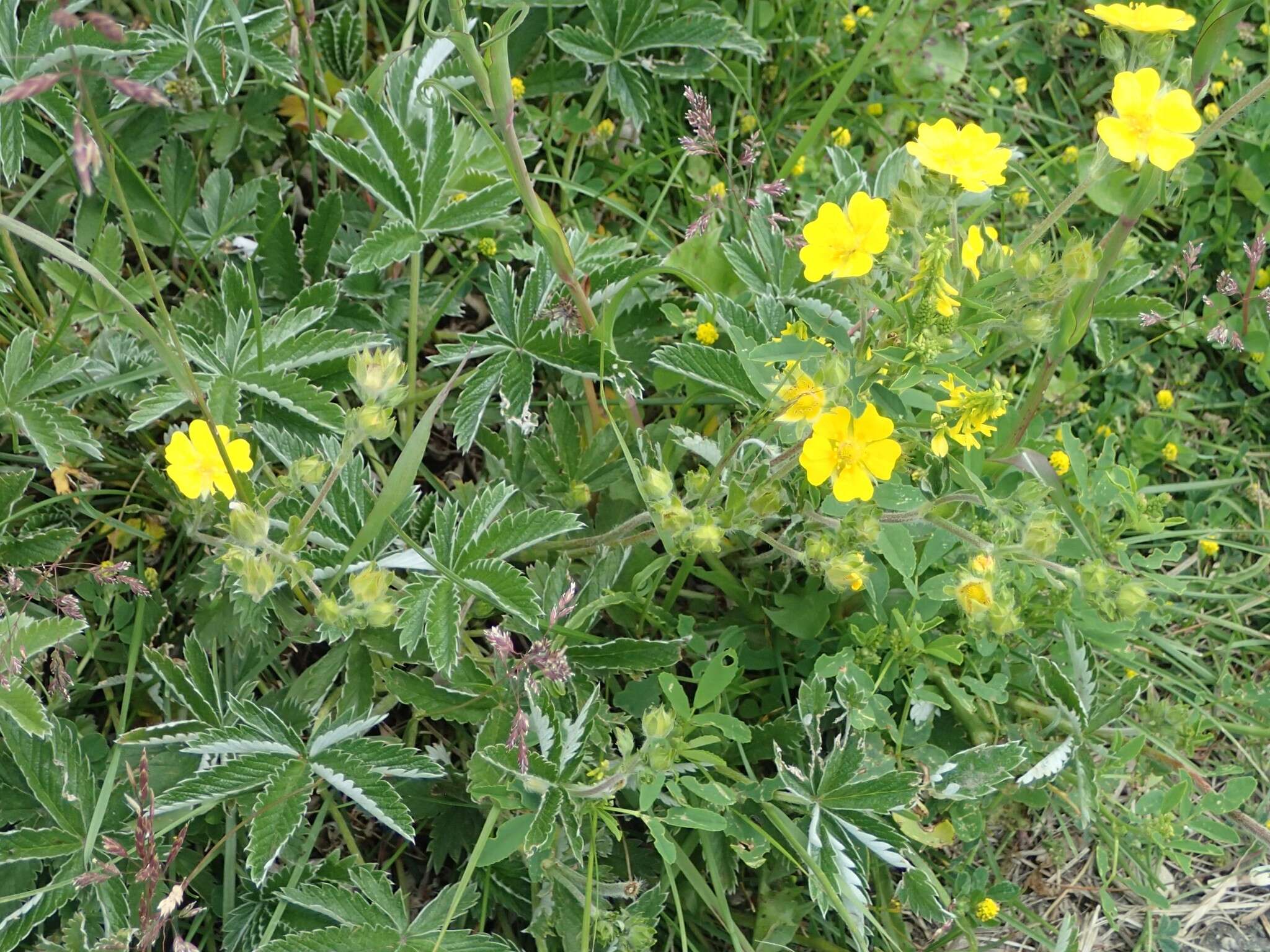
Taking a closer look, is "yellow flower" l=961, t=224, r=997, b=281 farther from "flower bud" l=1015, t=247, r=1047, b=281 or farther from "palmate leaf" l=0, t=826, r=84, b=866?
"palmate leaf" l=0, t=826, r=84, b=866

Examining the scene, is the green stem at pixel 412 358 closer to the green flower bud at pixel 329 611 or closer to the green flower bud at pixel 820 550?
the green flower bud at pixel 329 611

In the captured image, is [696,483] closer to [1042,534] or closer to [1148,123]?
[1042,534]

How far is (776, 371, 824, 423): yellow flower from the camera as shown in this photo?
1.39 metres

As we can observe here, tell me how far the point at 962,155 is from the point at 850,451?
405 mm

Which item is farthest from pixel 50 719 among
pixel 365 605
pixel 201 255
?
pixel 201 255

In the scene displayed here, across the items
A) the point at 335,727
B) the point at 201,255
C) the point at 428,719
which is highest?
the point at 201,255

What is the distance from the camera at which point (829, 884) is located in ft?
5.47

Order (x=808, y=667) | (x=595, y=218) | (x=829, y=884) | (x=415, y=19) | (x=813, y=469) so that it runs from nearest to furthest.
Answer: (x=813, y=469) → (x=829, y=884) → (x=808, y=667) → (x=415, y=19) → (x=595, y=218)

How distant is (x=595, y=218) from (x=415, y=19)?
584mm

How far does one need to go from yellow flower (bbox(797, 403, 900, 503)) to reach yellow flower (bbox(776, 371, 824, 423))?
0.8 inches

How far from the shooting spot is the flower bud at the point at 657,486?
152 centimetres

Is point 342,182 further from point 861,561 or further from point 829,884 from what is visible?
point 829,884

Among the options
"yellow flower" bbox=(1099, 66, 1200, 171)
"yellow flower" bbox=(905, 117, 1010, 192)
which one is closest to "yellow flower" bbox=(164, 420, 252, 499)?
"yellow flower" bbox=(905, 117, 1010, 192)

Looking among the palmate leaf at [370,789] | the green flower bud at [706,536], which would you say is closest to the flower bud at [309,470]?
the palmate leaf at [370,789]
